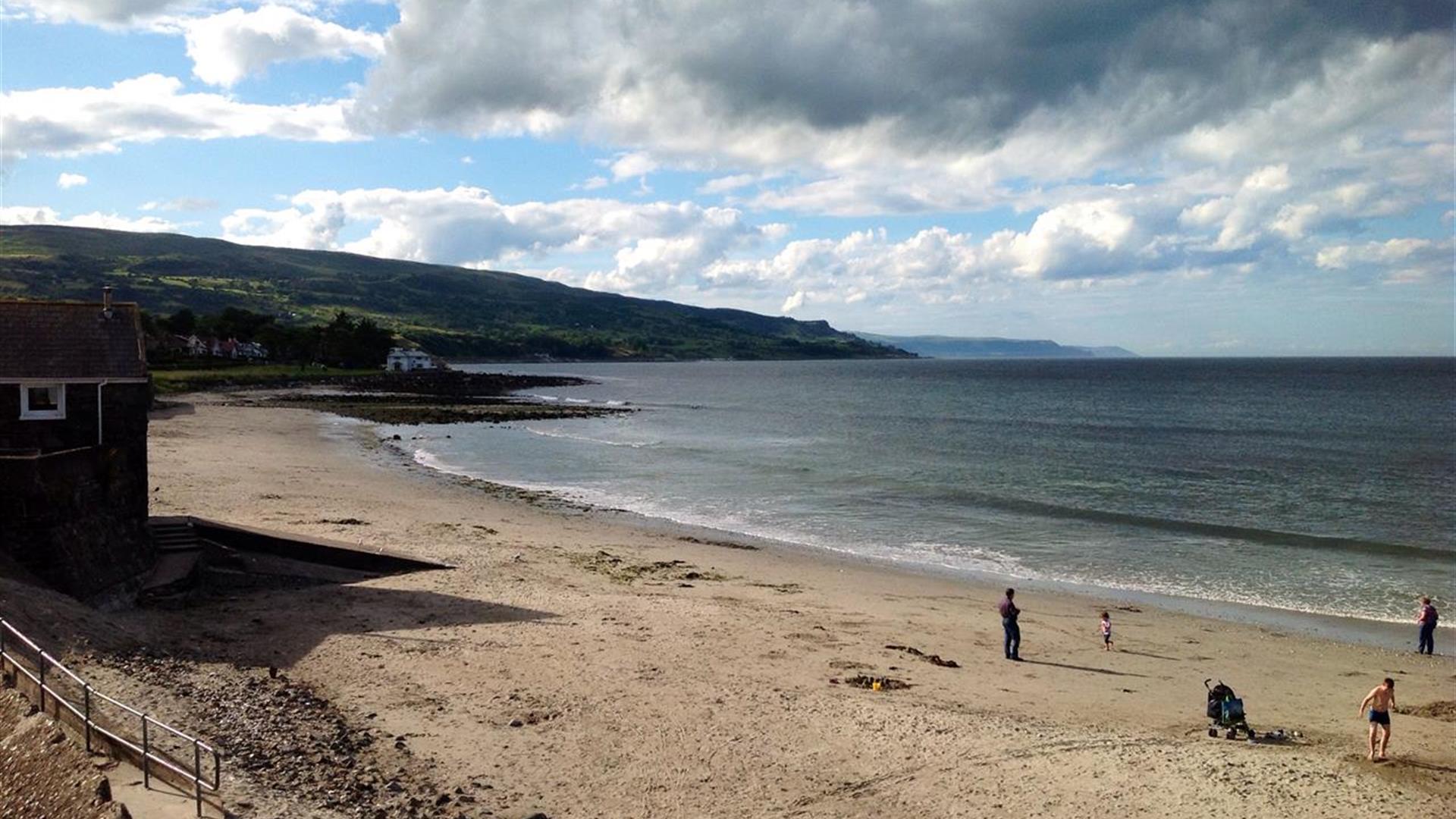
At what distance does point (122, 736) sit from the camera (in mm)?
10547

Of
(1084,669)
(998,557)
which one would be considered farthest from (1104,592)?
(1084,669)

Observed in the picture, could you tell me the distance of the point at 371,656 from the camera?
16.0 m

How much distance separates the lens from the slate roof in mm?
17922

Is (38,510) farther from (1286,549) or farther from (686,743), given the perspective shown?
(1286,549)

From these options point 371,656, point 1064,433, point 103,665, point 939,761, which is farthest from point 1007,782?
point 1064,433

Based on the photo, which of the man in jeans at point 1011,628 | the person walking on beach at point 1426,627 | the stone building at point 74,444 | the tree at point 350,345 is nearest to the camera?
the stone building at point 74,444

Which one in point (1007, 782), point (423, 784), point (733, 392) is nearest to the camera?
point (423, 784)

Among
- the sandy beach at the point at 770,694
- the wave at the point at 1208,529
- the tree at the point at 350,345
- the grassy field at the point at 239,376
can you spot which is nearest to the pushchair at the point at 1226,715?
the sandy beach at the point at 770,694

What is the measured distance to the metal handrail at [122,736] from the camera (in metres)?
9.43

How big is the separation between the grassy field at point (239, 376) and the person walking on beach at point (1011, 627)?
74616 millimetres

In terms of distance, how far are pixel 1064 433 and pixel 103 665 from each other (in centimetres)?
6638

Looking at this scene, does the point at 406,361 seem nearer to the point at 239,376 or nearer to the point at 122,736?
the point at 239,376

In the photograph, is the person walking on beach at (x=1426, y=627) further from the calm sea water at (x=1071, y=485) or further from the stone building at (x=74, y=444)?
the stone building at (x=74, y=444)

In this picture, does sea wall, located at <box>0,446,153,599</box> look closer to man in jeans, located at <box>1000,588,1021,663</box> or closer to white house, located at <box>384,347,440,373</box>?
man in jeans, located at <box>1000,588,1021,663</box>
